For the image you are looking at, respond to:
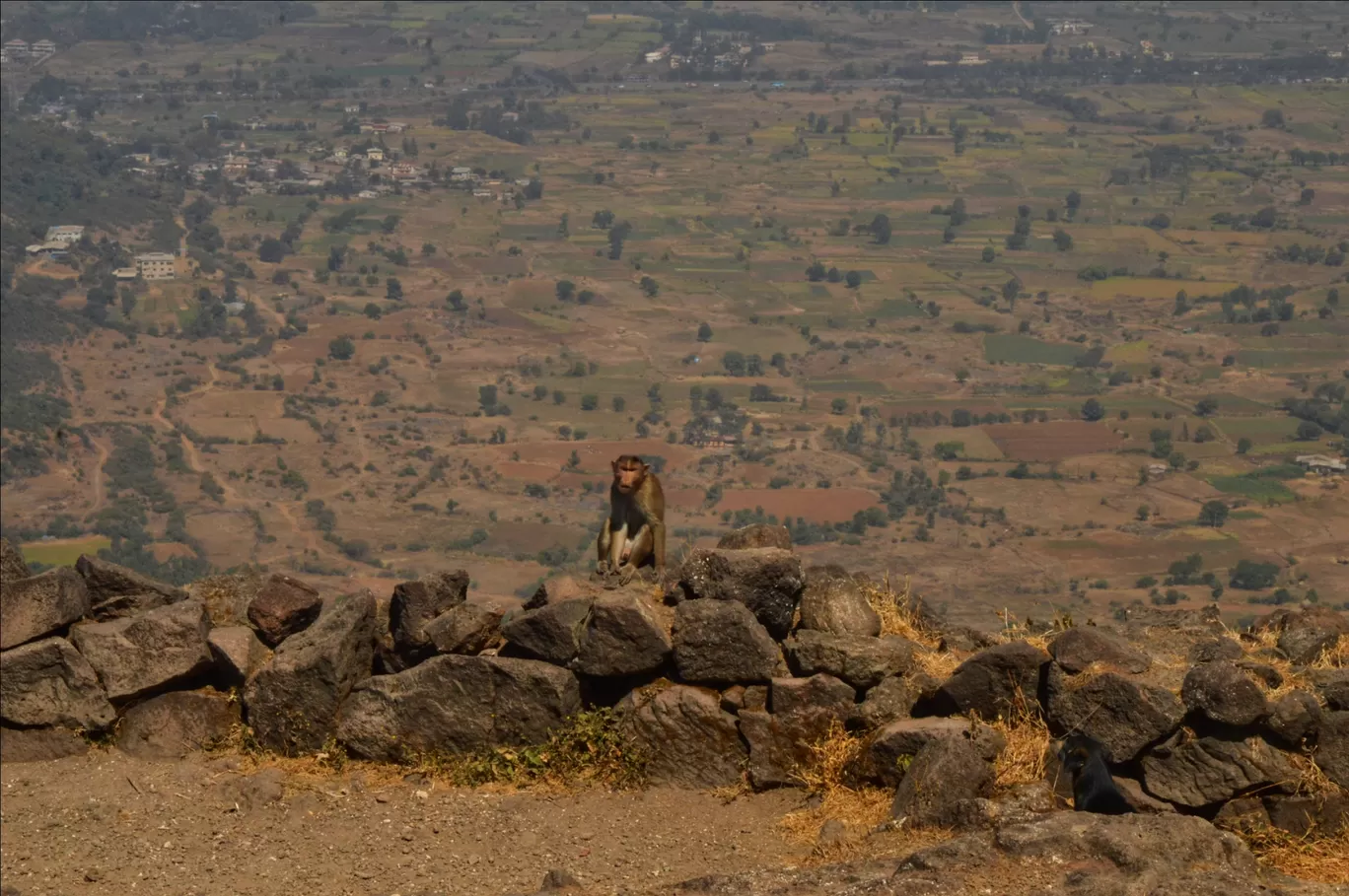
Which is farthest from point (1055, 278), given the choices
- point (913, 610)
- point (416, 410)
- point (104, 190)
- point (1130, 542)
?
point (913, 610)

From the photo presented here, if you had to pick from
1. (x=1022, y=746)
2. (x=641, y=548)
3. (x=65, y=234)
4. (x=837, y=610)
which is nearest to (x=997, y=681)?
(x=1022, y=746)

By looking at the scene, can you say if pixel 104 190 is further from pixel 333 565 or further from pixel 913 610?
pixel 913 610

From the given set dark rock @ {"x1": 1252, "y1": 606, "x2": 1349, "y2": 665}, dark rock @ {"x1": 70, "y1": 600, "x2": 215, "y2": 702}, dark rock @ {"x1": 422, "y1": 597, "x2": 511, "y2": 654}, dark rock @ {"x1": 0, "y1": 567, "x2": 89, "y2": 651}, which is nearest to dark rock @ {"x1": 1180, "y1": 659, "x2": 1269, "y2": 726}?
dark rock @ {"x1": 1252, "y1": 606, "x2": 1349, "y2": 665}

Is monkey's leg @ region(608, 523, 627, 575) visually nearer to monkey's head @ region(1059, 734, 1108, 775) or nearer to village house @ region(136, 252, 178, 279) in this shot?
monkey's head @ region(1059, 734, 1108, 775)

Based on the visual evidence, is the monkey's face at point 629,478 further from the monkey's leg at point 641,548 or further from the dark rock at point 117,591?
the dark rock at point 117,591

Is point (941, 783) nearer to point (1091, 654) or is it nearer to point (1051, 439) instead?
point (1091, 654)

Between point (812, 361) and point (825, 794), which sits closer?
point (825, 794)
